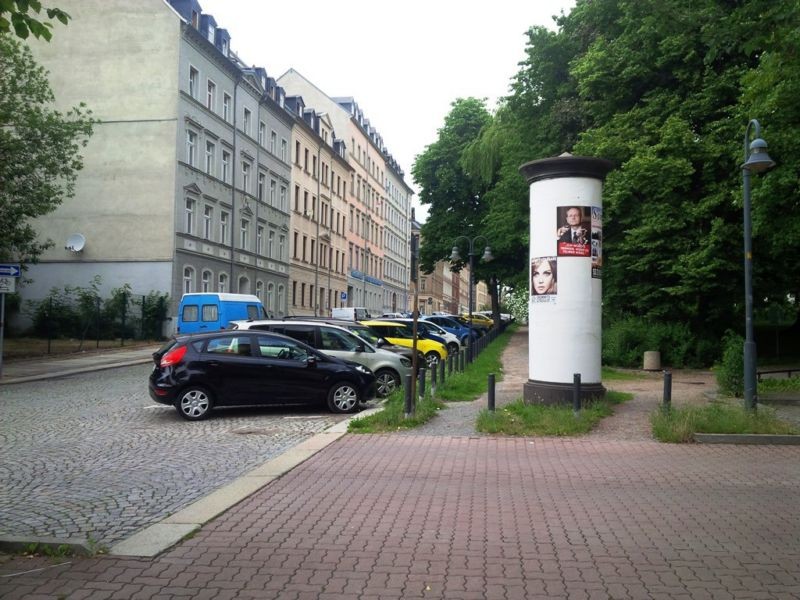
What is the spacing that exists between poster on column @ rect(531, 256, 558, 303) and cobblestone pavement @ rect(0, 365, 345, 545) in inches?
166

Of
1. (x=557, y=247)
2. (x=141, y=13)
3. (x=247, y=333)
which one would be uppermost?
(x=141, y=13)

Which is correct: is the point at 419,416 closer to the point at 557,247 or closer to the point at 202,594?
the point at 557,247

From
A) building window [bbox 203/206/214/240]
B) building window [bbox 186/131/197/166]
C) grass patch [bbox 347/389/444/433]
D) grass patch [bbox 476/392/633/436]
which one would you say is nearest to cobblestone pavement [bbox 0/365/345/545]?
grass patch [bbox 347/389/444/433]

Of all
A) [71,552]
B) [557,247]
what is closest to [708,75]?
[557,247]

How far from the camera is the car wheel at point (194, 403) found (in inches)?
492

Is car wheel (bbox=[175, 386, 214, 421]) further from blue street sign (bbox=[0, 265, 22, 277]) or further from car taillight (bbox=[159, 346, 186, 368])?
blue street sign (bbox=[0, 265, 22, 277])

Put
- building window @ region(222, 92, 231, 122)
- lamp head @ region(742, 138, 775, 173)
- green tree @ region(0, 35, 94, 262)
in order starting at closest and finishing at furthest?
lamp head @ region(742, 138, 775, 173) → green tree @ region(0, 35, 94, 262) → building window @ region(222, 92, 231, 122)

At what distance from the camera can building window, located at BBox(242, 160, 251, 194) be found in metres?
45.2

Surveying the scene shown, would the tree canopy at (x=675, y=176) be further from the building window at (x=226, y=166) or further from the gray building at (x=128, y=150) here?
the building window at (x=226, y=166)

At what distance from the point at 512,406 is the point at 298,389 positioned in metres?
3.80

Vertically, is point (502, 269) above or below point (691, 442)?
above

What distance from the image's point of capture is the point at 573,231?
13.1 meters

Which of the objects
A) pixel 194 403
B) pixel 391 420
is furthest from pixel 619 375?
pixel 194 403

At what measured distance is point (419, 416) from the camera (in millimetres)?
11867
